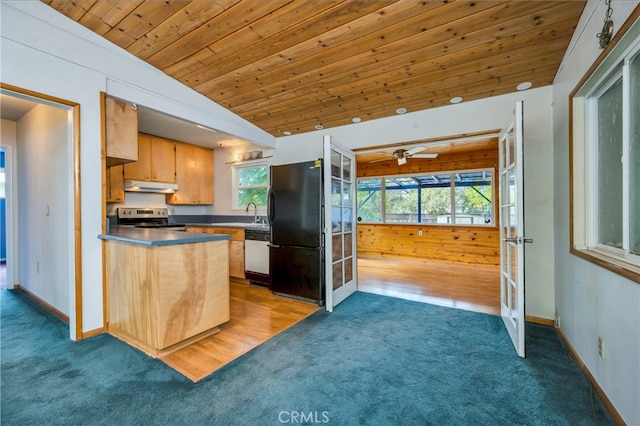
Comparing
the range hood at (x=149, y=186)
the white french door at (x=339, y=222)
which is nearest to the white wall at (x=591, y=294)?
the white french door at (x=339, y=222)

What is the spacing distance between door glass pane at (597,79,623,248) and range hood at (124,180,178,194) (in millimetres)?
4943

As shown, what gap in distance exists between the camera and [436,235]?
6.01 metres

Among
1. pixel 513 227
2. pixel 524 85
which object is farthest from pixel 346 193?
pixel 524 85

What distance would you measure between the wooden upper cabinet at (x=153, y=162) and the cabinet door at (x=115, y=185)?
92mm

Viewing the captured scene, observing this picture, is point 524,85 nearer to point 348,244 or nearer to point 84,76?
point 348,244

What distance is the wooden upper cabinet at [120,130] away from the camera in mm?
2518

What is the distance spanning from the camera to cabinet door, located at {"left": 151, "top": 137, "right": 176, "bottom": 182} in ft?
13.4

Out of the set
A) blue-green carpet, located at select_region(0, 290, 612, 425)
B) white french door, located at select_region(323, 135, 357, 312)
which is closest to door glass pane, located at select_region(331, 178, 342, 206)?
white french door, located at select_region(323, 135, 357, 312)

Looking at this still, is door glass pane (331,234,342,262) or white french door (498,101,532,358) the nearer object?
white french door (498,101,532,358)

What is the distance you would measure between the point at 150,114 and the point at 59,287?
2085 mm

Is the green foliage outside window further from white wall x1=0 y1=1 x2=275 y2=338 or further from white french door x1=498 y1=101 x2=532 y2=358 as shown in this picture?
white french door x1=498 y1=101 x2=532 y2=358

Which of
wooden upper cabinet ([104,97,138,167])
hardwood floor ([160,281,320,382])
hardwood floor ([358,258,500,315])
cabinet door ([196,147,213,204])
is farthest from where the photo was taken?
cabinet door ([196,147,213,204])

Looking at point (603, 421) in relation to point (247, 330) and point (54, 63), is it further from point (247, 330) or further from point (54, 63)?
point (54, 63)

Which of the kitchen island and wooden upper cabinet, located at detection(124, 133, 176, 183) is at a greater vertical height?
wooden upper cabinet, located at detection(124, 133, 176, 183)
